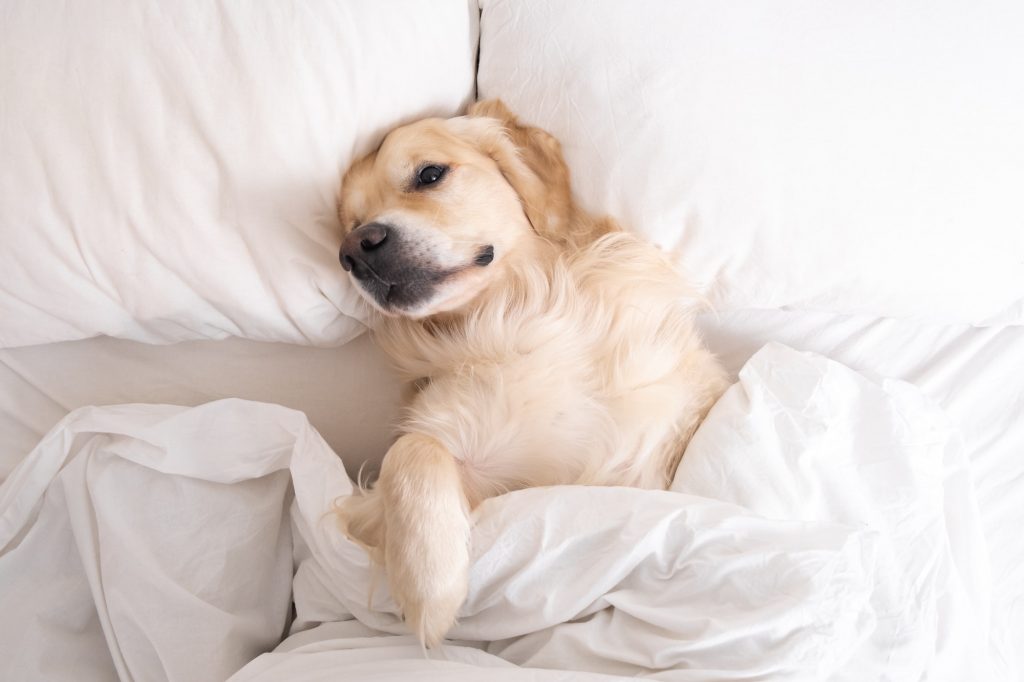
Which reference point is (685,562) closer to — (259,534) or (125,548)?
(259,534)

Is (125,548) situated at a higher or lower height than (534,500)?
lower

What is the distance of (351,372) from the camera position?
142 centimetres

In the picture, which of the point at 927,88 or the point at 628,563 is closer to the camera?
the point at 628,563

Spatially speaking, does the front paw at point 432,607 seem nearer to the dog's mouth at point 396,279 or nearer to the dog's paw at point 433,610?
the dog's paw at point 433,610

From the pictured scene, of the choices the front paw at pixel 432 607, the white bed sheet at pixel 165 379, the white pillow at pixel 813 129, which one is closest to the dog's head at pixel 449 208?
the white pillow at pixel 813 129

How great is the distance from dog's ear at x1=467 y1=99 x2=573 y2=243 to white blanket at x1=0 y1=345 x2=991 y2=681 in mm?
466

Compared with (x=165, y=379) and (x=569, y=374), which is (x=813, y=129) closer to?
(x=569, y=374)

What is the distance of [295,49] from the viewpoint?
46.9 inches

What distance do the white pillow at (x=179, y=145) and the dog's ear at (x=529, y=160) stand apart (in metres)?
0.17

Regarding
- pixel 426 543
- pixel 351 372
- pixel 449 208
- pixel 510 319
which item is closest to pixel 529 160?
pixel 449 208

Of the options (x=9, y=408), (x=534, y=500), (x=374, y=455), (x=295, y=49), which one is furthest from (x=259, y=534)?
(x=295, y=49)

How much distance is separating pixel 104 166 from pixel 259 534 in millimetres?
659

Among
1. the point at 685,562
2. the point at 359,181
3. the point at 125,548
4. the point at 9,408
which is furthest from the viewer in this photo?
the point at 9,408

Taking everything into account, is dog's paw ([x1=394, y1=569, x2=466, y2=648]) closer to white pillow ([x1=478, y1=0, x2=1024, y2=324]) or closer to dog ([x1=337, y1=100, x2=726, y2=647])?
dog ([x1=337, y1=100, x2=726, y2=647])
